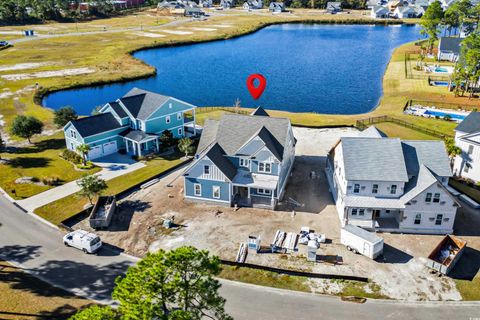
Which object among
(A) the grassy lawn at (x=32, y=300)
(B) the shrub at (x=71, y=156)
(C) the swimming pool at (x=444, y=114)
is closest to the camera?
(A) the grassy lawn at (x=32, y=300)

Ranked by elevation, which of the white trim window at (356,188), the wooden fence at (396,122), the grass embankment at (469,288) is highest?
the white trim window at (356,188)

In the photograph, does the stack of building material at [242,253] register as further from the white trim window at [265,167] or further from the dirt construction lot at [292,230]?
the white trim window at [265,167]

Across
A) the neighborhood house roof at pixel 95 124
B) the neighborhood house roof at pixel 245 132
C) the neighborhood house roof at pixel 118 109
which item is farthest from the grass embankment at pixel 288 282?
the neighborhood house roof at pixel 118 109

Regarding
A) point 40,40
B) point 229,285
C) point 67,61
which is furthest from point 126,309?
point 40,40

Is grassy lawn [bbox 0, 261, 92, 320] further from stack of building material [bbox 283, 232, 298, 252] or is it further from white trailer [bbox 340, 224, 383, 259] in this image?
white trailer [bbox 340, 224, 383, 259]

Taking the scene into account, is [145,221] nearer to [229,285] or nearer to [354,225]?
[229,285]

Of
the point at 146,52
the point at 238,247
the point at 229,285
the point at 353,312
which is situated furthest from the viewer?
the point at 146,52

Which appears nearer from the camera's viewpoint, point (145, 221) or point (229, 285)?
point (229, 285)

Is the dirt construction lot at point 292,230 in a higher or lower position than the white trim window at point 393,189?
lower
